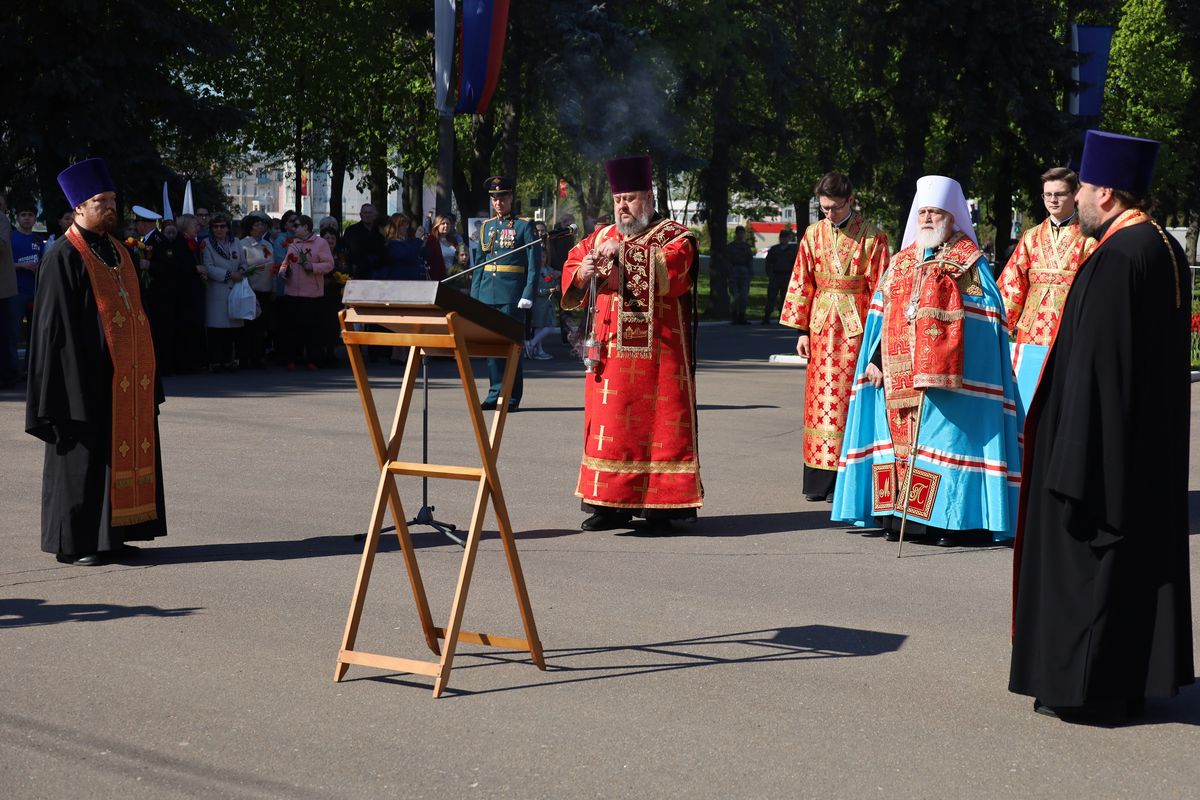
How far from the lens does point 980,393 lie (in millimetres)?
8883

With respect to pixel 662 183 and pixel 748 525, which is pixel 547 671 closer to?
pixel 748 525

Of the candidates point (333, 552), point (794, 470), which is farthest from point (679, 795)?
point (794, 470)

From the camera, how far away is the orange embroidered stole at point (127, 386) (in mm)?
8000

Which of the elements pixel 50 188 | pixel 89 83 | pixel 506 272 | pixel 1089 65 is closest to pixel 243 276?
pixel 506 272

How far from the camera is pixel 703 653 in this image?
21.0ft

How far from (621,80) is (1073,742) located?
27222 millimetres

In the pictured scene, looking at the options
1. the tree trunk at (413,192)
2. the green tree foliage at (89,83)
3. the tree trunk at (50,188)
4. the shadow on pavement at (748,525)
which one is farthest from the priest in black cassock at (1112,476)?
the tree trunk at (413,192)

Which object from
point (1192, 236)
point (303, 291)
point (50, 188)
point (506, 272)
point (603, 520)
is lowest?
point (603, 520)

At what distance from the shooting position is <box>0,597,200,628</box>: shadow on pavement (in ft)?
22.2

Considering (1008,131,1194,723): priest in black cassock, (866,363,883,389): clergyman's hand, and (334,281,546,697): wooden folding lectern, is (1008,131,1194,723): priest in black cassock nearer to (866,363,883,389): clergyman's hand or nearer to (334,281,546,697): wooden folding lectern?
(334,281,546,697): wooden folding lectern

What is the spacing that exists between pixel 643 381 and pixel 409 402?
11.4ft

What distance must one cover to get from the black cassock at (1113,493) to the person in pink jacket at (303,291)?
13.7 meters

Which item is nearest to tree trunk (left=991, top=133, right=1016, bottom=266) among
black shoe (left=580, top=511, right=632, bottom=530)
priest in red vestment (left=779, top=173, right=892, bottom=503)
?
priest in red vestment (left=779, top=173, right=892, bottom=503)

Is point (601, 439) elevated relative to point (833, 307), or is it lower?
lower
